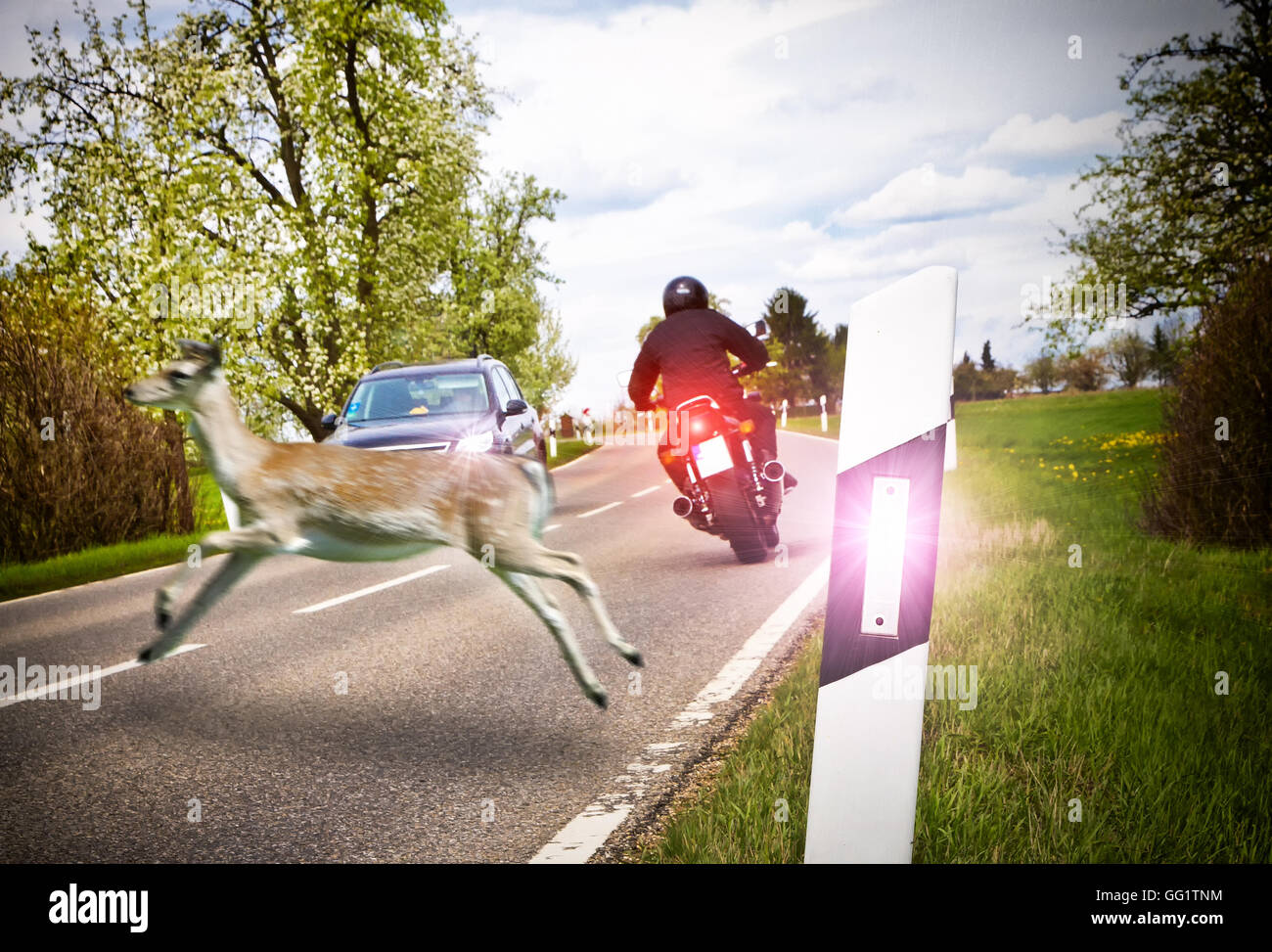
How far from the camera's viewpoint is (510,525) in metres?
1.05

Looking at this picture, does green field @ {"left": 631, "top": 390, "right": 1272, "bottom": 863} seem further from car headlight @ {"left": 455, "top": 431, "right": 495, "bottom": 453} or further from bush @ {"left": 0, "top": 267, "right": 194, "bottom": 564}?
bush @ {"left": 0, "top": 267, "right": 194, "bottom": 564}

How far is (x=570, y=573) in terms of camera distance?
1013 mm

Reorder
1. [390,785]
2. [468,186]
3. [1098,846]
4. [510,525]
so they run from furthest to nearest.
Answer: [390,785] → [1098,846] → [468,186] → [510,525]

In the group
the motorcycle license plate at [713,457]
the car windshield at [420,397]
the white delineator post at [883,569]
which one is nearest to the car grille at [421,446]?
the car windshield at [420,397]

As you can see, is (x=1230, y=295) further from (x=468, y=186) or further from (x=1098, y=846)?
(x=468, y=186)

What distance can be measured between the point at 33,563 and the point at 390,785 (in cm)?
137

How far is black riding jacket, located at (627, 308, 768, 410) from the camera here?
1420 mm

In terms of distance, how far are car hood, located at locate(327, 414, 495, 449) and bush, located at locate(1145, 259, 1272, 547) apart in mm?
3493

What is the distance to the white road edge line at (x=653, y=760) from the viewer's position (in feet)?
6.13

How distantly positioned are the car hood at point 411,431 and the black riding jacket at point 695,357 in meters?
0.36

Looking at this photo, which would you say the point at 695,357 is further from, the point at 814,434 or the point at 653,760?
the point at 653,760

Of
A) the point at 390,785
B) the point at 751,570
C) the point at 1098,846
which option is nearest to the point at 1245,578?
the point at 1098,846

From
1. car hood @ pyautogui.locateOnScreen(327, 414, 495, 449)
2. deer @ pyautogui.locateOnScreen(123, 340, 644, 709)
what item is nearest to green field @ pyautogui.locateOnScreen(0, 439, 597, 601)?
car hood @ pyautogui.locateOnScreen(327, 414, 495, 449)

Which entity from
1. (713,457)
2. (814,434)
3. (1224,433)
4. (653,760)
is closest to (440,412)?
(713,457)
